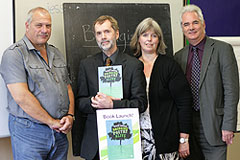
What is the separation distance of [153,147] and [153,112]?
27cm

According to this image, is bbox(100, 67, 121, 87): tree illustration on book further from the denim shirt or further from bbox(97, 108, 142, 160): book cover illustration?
the denim shirt

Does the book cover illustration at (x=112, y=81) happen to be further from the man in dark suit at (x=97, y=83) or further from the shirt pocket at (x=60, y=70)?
the shirt pocket at (x=60, y=70)

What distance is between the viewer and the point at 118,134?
2.10 meters

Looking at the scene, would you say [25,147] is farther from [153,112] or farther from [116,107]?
[153,112]

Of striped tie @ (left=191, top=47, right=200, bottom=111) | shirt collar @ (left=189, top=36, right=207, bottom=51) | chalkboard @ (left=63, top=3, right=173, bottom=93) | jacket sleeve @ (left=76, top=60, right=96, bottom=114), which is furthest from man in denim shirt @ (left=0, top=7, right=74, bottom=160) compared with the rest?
shirt collar @ (left=189, top=36, right=207, bottom=51)

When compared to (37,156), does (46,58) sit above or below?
above

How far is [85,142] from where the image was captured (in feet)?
7.35

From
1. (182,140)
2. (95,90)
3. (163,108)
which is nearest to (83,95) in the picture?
(95,90)

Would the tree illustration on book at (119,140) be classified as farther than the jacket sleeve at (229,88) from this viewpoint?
No

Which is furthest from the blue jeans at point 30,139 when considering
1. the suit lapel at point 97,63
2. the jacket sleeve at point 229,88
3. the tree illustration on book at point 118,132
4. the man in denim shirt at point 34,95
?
the jacket sleeve at point 229,88

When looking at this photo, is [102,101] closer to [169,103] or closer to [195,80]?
[169,103]

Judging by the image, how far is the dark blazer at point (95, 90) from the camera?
2.14 metres

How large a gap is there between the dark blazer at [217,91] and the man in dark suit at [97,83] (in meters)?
0.58

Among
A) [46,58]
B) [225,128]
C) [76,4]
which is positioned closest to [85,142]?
[46,58]
